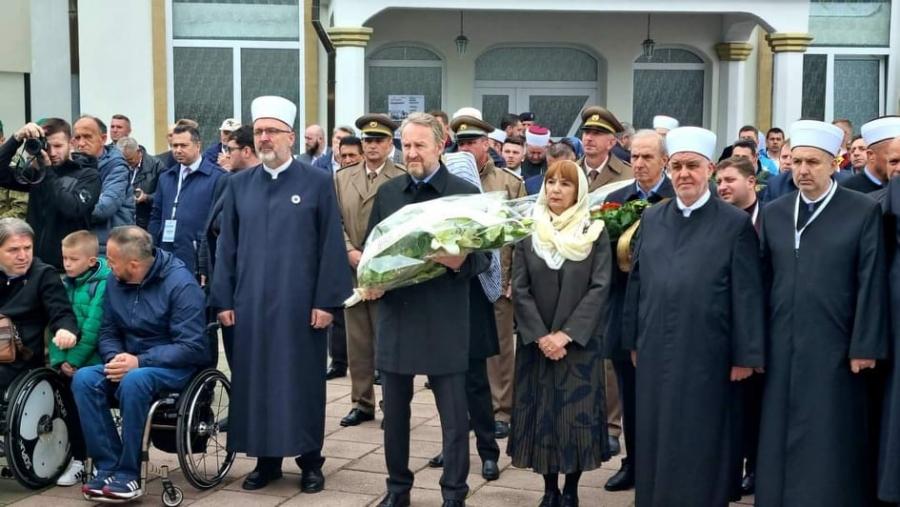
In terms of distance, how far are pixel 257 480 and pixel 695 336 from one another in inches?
99.4

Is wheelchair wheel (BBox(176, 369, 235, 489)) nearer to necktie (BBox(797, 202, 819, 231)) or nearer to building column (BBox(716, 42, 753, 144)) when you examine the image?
necktie (BBox(797, 202, 819, 231))

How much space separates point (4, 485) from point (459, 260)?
114 inches

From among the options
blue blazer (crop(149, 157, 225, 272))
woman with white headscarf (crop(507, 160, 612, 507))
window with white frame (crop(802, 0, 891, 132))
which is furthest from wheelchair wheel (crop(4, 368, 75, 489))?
window with white frame (crop(802, 0, 891, 132))

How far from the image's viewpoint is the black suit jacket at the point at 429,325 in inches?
236

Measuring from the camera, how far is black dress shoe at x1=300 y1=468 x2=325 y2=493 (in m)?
6.53

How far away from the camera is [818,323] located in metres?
5.27

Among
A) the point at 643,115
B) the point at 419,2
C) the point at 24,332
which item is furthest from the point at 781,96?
the point at 24,332

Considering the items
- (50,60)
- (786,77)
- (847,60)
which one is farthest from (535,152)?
(50,60)

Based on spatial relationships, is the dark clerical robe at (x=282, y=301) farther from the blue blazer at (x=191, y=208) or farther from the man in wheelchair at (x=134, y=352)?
the blue blazer at (x=191, y=208)

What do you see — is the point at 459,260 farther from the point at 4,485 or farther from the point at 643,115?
the point at 643,115

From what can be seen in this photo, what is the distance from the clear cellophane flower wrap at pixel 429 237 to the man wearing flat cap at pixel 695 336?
0.72 m

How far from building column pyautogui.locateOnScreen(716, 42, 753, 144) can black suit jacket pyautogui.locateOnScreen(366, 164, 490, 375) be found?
11.9 metres

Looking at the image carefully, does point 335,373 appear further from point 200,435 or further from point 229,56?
point 229,56

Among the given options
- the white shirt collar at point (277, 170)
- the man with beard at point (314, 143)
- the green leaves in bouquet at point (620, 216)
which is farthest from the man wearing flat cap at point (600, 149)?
the man with beard at point (314, 143)
